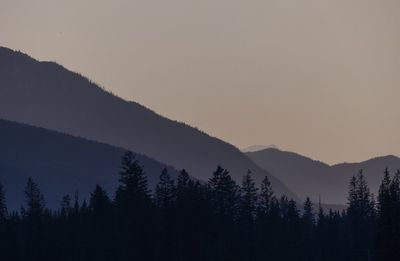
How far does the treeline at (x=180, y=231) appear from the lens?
135 m

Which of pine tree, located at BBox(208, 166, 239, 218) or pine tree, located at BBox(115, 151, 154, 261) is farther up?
pine tree, located at BBox(208, 166, 239, 218)

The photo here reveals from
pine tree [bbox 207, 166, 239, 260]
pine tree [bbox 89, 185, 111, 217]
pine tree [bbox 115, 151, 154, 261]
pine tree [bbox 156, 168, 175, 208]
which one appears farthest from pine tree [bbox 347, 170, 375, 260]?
pine tree [bbox 89, 185, 111, 217]

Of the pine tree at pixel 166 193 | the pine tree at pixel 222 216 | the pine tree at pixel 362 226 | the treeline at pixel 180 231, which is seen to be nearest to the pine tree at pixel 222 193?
the pine tree at pixel 222 216

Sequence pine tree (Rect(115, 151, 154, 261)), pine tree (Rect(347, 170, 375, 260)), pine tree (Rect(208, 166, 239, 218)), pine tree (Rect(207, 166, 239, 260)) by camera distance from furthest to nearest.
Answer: pine tree (Rect(347, 170, 375, 260)), pine tree (Rect(208, 166, 239, 218)), pine tree (Rect(207, 166, 239, 260)), pine tree (Rect(115, 151, 154, 261))

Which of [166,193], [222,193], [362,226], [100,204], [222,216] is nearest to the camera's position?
[222,216]

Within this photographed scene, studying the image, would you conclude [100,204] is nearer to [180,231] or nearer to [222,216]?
[180,231]

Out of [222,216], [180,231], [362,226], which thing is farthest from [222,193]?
[362,226]

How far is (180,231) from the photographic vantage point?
134 meters

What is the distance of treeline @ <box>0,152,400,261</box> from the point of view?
442 feet

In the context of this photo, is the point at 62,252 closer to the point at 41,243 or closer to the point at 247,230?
the point at 41,243

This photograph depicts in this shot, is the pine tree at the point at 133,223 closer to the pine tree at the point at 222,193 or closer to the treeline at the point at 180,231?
the treeline at the point at 180,231

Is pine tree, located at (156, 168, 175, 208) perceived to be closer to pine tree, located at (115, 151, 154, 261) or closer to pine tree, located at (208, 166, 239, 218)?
pine tree, located at (115, 151, 154, 261)

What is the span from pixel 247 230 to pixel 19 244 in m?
26.7

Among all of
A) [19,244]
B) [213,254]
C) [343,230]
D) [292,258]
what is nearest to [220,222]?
[213,254]
